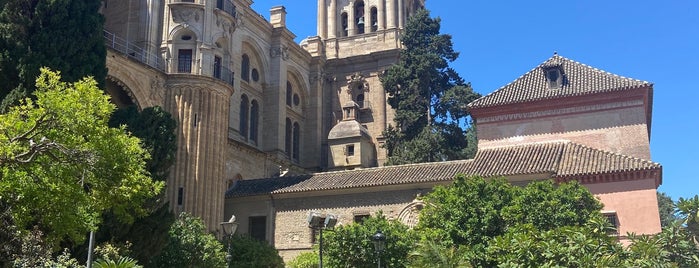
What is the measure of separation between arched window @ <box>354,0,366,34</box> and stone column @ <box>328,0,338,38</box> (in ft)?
4.70

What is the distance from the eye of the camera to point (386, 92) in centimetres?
4209

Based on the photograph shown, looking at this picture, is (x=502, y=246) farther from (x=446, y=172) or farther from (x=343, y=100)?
(x=343, y=100)

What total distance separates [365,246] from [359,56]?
25.6 metres

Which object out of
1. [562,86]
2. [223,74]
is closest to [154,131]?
[223,74]

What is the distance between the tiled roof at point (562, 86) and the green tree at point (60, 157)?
17963 mm

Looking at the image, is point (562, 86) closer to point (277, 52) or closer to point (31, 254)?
point (277, 52)

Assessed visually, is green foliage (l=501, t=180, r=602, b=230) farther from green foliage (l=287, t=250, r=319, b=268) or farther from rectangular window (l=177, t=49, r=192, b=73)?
rectangular window (l=177, t=49, r=192, b=73)

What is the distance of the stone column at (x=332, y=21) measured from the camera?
46847 mm

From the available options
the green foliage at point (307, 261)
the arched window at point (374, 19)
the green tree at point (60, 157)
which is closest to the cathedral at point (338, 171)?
the green foliage at point (307, 261)

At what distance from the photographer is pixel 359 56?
44156 millimetres

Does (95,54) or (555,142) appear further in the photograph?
(555,142)

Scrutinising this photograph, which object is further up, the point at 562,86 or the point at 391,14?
the point at 391,14

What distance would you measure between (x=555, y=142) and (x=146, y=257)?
15.3 m

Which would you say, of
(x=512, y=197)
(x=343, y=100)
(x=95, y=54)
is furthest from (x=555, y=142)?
(x=343, y=100)
